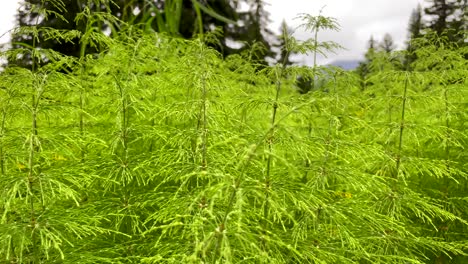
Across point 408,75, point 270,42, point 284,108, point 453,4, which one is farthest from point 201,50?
point 453,4

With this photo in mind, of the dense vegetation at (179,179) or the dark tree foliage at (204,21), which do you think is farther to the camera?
the dark tree foliage at (204,21)

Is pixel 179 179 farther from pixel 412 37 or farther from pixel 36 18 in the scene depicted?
pixel 412 37

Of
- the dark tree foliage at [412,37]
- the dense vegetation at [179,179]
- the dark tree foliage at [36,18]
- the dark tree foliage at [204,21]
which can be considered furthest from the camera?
the dark tree foliage at [204,21]

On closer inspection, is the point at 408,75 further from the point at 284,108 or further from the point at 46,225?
the point at 46,225

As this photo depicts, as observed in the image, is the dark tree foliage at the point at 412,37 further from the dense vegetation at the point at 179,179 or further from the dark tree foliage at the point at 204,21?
the dark tree foliage at the point at 204,21

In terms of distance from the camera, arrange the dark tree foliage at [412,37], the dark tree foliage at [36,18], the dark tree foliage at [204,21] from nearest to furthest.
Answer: the dark tree foliage at [36,18] < the dark tree foliage at [412,37] < the dark tree foliage at [204,21]

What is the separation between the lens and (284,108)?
2.20 m

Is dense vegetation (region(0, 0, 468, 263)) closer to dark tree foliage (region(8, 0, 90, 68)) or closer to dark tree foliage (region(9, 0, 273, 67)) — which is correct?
dark tree foliage (region(8, 0, 90, 68))

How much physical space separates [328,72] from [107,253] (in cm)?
178

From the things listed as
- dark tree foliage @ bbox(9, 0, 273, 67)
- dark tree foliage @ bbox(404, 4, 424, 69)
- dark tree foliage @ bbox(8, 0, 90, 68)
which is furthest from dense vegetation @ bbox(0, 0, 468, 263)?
dark tree foliage @ bbox(9, 0, 273, 67)

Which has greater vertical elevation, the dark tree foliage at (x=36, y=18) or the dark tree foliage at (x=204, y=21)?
the dark tree foliage at (x=204, y=21)

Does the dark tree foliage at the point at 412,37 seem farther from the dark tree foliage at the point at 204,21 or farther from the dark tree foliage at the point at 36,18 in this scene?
the dark tree foliage at the point at 36,18

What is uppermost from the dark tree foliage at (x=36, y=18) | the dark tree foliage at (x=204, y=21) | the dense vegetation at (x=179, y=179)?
the dark tree foliage at (x=204, y=21)

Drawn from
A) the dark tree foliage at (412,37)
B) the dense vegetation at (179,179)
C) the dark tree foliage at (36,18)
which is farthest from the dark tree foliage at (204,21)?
the dark tree foliage at (412,37)
